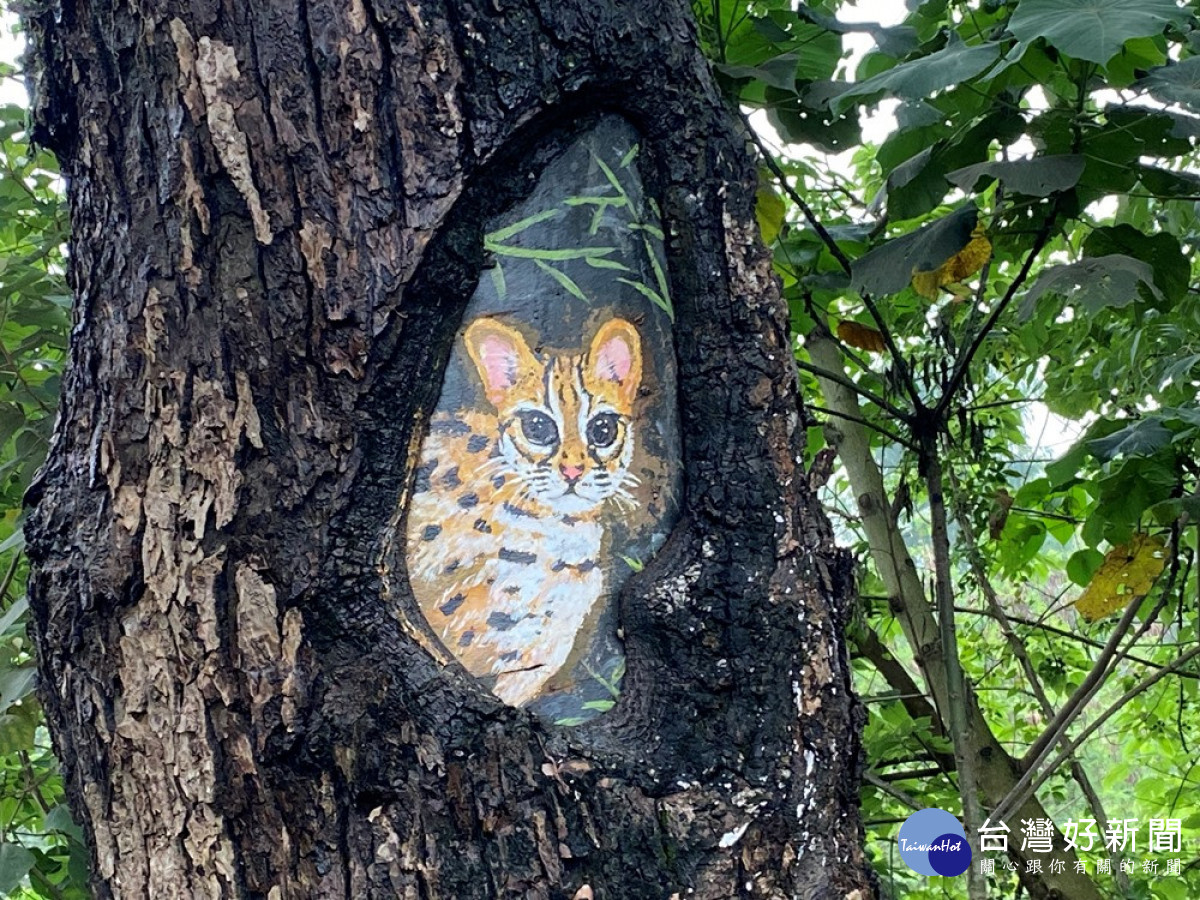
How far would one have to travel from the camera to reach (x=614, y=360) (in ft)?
2.93

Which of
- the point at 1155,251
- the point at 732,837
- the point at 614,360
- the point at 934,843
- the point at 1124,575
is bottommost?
the point at 934,843

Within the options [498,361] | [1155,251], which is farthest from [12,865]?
[1155,251]

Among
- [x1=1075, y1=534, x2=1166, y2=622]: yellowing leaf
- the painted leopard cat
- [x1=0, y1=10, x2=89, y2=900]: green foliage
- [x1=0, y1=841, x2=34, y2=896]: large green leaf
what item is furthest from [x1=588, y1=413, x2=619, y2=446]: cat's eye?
[x1=1075, y1=534, x2=1166, y2=622]: yellowing leaf

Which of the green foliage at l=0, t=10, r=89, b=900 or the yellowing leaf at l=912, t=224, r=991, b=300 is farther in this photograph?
the yellowing leaf at l=912, t=224, r=991, b=300

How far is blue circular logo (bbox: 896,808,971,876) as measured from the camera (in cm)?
122

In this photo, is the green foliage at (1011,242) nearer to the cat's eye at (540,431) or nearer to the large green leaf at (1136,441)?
the large green leaf at (1136,441)

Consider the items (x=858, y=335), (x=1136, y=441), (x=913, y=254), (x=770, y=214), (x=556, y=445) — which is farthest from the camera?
(x=858, y=335)

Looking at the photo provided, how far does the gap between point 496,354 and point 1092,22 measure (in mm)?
585

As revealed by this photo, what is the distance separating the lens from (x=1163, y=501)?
1401 mm

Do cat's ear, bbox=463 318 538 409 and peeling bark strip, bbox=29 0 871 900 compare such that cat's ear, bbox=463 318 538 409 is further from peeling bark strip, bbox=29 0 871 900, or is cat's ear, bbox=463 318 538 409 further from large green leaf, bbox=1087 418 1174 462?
large green leaf, bbox=1087 418 1174 462

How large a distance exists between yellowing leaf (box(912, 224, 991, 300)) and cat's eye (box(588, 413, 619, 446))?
702mm

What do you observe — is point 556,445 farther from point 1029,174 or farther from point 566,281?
point 1029,174

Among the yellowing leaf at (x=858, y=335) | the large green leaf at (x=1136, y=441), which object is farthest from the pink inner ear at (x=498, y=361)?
the yellowing leaf at (x=858, y=335)

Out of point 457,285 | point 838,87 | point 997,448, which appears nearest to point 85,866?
point 457,285
